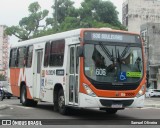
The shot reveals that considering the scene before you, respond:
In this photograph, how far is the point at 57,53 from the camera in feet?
57.0

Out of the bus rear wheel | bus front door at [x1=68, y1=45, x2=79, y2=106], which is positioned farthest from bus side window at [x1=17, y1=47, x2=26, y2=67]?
bus front door at [x1=68, y1=45, x2=79, y2=106]

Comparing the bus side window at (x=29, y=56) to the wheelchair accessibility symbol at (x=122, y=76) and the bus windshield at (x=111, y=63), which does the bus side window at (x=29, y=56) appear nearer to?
the bus windshield at (x=111, y=63)

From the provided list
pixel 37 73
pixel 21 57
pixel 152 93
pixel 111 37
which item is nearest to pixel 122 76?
pixel 111 37

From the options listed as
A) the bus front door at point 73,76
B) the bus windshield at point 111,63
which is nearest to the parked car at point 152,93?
the bus front door at point 73,76

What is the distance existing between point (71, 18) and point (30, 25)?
7.31 m

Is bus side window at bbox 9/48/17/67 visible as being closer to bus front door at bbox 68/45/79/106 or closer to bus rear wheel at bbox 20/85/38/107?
bus rear wheel at bbox 20/85/38/107

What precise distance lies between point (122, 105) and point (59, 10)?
6051 centimetres

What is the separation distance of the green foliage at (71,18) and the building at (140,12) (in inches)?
514

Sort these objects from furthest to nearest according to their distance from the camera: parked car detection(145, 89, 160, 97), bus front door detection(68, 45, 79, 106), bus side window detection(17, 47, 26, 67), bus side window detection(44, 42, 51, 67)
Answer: parked car detection(145, 89, 160, 97) → bus side window detection(17, 47, 26, 67) → bus side window detection(44, 42, 51, 67) → bus front door detection(68, 45, 79, 106)

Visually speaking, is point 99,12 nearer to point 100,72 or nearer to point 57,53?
point 57,53

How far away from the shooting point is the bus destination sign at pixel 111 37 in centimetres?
1541

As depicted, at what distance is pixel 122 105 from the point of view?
15.0 m

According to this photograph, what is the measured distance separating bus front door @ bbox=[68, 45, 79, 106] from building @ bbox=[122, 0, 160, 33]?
68.6m

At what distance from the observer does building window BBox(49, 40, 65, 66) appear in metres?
16.9
